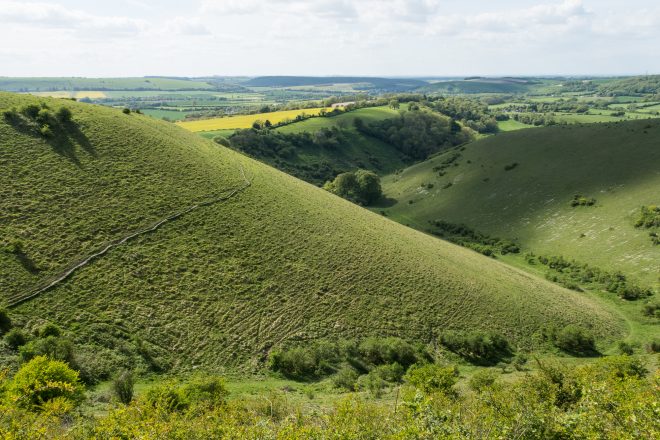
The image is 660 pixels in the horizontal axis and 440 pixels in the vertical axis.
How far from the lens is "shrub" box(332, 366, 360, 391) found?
30609mm

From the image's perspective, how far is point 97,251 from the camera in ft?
125

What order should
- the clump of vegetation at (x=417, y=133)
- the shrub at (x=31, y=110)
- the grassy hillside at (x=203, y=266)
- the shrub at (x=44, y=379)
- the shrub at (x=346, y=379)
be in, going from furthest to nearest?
the clump of vegetation at (x=417, y=133), the shrub at (x=31, y=110), the grassy hillside at (x=203, y=266), the shrub at (x=346, y=379), the shrub at (x=44, y=379)

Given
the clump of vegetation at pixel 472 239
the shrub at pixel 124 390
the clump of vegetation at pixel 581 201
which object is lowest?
the clump of vegetation at pixel 472 239

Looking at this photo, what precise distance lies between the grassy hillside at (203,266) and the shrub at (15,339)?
5.02ft

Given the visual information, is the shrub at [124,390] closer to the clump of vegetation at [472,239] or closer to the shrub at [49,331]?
the shrub at [49,331]

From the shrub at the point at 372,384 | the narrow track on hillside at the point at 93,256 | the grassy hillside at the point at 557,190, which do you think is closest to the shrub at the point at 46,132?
the narrow track on hillside at the point at 93,256

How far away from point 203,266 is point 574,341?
133 feet

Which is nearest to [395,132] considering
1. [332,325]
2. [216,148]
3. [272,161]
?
[272,161]

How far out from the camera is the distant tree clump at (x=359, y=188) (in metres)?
115

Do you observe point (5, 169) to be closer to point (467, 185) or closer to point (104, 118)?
point (104, 118)

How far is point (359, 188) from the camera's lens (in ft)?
380

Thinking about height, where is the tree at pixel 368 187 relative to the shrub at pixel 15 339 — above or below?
below

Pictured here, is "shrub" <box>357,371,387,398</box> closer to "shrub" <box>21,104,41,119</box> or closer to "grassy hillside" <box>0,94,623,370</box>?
"grassy hillside" <box>0,94,623,370</box>

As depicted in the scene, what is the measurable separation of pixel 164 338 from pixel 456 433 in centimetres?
2621
